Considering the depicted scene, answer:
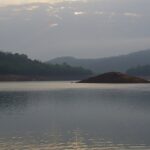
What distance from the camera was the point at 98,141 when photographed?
35656 millimetres

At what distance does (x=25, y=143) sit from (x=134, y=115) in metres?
23.4

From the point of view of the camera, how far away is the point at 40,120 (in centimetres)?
5053

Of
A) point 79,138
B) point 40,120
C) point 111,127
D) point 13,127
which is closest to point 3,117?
point 40,120

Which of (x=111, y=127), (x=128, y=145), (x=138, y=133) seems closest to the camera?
(x=128, y=145)

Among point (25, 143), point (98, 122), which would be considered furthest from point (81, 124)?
point (25, 143)

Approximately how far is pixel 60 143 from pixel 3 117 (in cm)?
1962

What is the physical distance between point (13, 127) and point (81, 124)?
6840 millimetres

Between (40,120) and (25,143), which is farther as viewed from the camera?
(40,120)

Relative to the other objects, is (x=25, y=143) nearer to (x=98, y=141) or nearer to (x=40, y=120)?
(x=98, y=141)

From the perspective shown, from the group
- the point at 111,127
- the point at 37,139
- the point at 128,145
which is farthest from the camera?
the point at 111,127

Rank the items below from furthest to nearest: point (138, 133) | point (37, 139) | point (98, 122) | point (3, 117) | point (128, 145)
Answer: point (3, 117), point (98, 122), point (138, 133), point (37, 139), point (128, 145)

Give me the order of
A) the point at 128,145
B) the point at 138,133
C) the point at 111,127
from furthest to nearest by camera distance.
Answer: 1. the point at 111,127
2. the point at 138,133
3. the point at 128,145

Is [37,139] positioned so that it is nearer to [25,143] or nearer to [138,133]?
[25,143]

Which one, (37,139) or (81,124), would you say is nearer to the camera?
(37,139)
